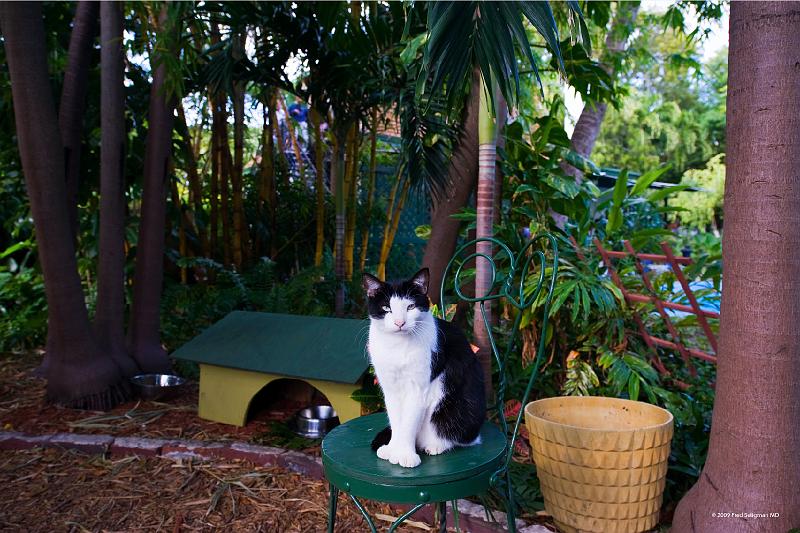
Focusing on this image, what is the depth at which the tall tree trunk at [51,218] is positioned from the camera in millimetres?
2863

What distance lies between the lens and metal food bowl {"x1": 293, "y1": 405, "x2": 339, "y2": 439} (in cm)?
274

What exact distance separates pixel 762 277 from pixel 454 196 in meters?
1.90

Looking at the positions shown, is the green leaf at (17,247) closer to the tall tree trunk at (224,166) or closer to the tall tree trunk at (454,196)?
the tall tree trunk at (224,166)

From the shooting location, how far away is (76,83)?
11.2 ft

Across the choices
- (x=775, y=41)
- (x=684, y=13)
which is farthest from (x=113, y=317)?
(x=684, y=13)

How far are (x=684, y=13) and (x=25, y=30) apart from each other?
4.38m

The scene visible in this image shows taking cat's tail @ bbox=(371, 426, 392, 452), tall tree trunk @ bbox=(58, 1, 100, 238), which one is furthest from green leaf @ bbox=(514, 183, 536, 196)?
tall tree trunk @ bbox=(58, 1, 100, 238)

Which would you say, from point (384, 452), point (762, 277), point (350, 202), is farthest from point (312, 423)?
point (350, 202)

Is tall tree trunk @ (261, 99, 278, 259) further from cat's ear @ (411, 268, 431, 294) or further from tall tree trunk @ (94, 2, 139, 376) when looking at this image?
cat's ear @ (411, 268, 431, 294)

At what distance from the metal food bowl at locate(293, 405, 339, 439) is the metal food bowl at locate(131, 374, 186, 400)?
0.85 meters

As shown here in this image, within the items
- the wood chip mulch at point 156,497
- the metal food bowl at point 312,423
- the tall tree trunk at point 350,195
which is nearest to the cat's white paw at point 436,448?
the wood chip mulch at point 156,497

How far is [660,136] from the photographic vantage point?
52.0 ft

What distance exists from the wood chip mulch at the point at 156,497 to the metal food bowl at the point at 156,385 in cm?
66

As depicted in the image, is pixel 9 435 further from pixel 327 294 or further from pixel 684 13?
pixel 684 13
